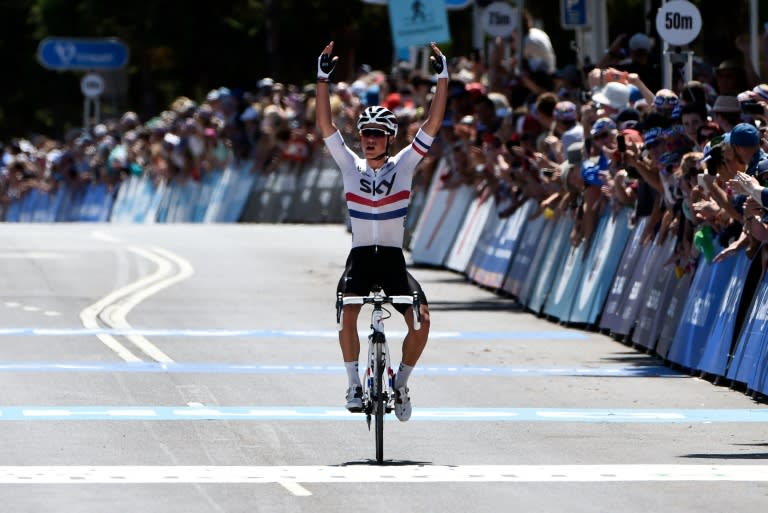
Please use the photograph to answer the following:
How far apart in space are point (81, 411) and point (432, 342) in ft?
19.8

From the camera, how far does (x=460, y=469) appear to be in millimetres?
11531

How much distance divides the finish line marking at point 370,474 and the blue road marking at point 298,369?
5273 millimetres

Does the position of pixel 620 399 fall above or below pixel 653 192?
below

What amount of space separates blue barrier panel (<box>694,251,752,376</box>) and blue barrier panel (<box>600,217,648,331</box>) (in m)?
2.75

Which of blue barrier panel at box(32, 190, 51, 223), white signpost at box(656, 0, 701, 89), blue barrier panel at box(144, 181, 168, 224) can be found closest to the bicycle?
white signpost at box(656, 0, 701, 89)

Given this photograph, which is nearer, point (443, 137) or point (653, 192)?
point (653, 192)

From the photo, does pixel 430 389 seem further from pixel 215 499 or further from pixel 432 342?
pixel 215 499

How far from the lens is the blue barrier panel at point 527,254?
22891 mm

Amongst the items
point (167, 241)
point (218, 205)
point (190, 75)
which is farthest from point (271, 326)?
point (190, 75)

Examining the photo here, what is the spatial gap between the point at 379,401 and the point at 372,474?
78 cm

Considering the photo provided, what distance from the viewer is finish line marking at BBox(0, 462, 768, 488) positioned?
10.9 meters


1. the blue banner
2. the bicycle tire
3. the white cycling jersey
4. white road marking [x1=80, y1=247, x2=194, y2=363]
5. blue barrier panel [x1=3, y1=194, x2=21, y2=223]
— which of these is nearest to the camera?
the bicycle tire

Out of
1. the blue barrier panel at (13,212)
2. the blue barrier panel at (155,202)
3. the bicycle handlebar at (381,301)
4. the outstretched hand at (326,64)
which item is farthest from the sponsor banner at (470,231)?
the blue barrier panel at (13,212)

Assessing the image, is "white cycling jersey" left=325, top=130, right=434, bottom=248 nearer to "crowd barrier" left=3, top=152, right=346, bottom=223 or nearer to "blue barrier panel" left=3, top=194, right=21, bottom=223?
"crowd barrier" left=3, top=152, right=346, bottom=223
